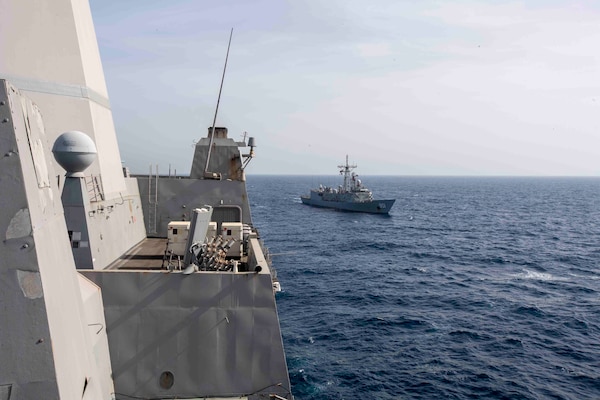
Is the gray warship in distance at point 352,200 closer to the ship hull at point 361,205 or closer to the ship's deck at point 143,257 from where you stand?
the ship hull at point 361,205

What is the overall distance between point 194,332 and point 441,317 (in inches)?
914

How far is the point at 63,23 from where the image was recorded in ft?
44.8

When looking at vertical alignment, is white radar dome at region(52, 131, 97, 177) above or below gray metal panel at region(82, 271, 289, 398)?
above

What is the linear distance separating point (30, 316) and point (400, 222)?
84119 millimetres

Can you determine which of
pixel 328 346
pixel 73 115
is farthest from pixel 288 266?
pixel 73 115

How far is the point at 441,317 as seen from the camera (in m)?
30.1

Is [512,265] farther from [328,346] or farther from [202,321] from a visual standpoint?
[202,321]

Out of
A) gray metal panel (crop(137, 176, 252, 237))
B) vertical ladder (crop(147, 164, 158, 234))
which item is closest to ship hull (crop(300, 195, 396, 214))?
gray metal panel (crop(137, 176, 252, 237))

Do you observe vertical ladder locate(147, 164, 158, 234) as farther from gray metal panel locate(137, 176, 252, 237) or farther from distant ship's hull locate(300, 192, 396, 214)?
distant ship's hull locate(300, 192, 396, 214)

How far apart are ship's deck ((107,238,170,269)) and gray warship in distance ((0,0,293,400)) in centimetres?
7

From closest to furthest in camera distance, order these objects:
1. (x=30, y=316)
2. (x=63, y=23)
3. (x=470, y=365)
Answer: (x=30, y=316) < (x=63, y=23) < (x=470, y=365)

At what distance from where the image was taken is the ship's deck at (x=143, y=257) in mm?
14055

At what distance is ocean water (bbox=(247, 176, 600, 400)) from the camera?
2105cm

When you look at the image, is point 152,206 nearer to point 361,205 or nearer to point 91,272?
point 91,272
